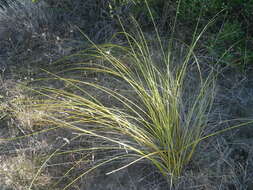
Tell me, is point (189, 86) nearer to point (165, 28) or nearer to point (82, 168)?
point (165, 28)

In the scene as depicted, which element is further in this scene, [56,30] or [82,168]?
[56,30]

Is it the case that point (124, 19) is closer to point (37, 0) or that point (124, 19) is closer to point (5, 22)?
point (37, 0)

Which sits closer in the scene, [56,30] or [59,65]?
[59,65]

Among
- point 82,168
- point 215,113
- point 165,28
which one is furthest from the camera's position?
point 165,28

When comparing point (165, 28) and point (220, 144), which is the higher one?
point (165, 28)

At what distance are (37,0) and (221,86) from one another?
1.88 m

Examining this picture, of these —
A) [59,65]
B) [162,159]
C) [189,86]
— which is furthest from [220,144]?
[59,65]

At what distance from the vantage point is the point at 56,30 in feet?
9.82

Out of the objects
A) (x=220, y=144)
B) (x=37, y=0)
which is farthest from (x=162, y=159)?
(x=37, y=0)

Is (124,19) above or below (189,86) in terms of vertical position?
above

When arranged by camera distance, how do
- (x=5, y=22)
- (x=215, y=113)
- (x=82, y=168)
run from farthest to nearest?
(x=5, y=22), (x=215, y=113), (x=82, y=168)

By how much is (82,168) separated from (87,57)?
1.10 meters

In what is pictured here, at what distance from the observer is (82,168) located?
183cm

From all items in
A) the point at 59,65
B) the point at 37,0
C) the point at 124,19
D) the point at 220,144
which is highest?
the point at 37,0
